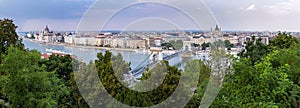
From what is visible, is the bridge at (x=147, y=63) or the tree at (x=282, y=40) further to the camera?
the tree at (x=282, y=40)

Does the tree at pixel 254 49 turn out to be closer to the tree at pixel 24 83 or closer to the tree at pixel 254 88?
the tree at pixel 254 88

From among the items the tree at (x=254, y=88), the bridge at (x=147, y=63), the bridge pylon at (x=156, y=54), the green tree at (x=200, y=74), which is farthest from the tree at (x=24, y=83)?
the tree at (x=254, y=88)

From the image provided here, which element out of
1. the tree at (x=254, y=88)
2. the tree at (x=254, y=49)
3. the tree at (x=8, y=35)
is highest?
the tree at (x=8, y=35)

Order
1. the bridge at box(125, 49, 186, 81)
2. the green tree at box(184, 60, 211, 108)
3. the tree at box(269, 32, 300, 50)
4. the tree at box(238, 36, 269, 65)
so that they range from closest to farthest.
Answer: the green tree at box(184, 60, 211, 108) < the bridge at box(125, 49, 186, 81) < the tree at box(238, 36, 269, 65) < the tree at box(269, 32, 300, 50)

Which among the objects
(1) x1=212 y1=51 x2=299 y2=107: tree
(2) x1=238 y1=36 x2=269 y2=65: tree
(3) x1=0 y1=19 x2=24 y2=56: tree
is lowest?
(1) x1=212 y1=51 x2=299 y2=107: tree

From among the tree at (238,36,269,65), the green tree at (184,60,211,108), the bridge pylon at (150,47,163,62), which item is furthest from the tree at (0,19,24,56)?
the tree at (238,36,269,65)

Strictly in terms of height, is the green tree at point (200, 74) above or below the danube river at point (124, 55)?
below

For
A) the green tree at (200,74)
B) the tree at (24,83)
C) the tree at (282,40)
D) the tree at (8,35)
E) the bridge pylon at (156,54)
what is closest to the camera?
the tree at (24,83)

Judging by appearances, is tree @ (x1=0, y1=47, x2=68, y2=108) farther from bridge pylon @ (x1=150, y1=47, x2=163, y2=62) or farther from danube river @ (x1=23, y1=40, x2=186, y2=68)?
bridge pylon @ (x1=150, y1=47, x2=163, y2=62)
